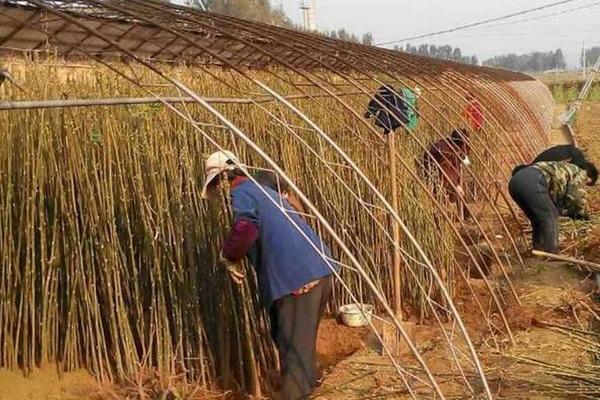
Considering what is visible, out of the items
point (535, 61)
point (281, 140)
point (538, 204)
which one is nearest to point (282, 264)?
point (281, 140)

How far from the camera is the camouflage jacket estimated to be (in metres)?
6.46

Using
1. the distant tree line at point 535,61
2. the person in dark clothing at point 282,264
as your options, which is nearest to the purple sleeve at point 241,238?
the person in dark clothing at point 282,264

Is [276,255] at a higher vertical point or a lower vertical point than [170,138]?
lower

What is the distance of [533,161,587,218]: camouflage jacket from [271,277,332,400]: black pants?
3.22 m

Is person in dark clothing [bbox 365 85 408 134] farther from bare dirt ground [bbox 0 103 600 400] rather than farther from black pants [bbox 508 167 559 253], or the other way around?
bare dirt ground [bbox 0 103 600 400]

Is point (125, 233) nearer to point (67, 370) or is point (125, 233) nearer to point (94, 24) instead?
point (67, 370)

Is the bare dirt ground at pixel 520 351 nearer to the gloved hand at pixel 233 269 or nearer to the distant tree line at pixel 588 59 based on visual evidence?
the gloved hand at pixel 233 269

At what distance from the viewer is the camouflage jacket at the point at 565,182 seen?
646 cm

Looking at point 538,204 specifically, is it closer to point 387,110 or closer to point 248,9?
point 387,110

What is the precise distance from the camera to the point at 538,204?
6500 millimetres

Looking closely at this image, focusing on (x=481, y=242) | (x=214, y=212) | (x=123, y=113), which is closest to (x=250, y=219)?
(x=214, y=212)

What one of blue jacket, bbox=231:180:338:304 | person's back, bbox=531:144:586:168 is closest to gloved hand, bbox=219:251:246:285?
blue jacket, bbox=231:180:338:304

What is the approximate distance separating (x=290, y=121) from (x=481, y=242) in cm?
316

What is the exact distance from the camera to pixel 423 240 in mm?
5961
